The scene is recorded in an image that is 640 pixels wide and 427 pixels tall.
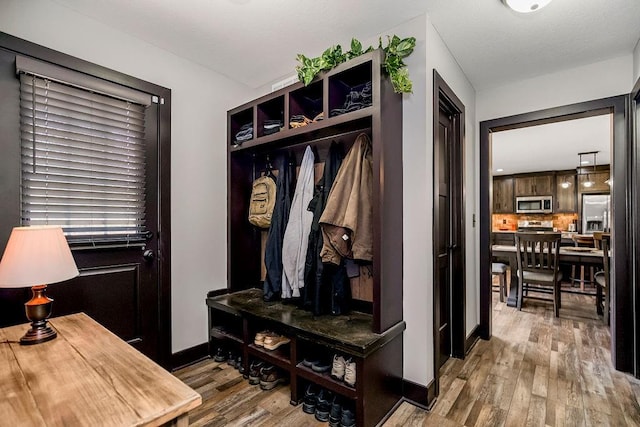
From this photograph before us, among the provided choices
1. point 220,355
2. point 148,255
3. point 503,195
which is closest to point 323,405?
point 220,355

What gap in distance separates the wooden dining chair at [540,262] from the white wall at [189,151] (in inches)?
145

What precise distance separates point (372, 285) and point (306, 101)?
1.45 meters

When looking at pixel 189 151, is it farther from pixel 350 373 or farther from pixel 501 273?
pixel 501 273

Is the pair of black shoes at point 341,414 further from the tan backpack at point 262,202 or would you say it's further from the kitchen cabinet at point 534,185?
the kitchen cabinet at point 534,185

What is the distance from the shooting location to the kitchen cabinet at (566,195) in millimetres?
7588

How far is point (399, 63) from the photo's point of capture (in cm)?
181

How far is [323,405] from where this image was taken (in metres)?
1.81

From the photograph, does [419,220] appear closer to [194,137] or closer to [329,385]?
[329,385]

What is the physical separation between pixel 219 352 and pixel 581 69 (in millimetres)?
3822

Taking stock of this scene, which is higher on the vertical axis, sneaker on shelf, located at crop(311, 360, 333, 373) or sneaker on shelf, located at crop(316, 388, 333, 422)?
sneaker on shelf, located at crop(311, 360, 333, 373)

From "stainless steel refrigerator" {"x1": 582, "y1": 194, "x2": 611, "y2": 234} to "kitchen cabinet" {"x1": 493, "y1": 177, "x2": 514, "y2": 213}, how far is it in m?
1.54

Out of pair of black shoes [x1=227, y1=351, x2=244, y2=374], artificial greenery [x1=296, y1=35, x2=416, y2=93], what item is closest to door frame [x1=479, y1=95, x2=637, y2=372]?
artificial greenery [x1=296, y1=35, x2=416, y2=93]

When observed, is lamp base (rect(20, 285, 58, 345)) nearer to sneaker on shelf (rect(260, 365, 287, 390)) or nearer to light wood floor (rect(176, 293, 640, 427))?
light wood floor (rect(176, 293, 640, 427))

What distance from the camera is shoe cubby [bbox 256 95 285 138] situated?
2348mm
